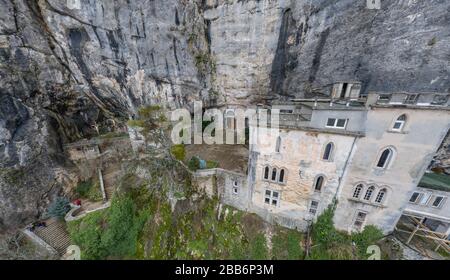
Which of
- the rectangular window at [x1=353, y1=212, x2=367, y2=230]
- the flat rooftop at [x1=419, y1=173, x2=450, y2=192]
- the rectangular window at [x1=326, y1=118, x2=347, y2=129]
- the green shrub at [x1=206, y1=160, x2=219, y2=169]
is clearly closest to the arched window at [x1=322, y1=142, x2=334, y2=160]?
the rectangular window at [x1=326, y1=118, x2=347, y2=129]

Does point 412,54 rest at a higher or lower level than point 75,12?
lower

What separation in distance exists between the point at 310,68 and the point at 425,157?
11709 mm

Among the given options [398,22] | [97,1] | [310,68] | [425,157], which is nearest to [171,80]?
[97,1]

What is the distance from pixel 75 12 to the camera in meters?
17.2

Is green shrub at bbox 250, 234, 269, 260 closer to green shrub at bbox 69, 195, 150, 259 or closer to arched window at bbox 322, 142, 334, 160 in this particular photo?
arched window at bbox 322, 142, 334, 160

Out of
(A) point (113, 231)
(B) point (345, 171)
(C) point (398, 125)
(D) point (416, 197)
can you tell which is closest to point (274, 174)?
(B) point (345, 171)

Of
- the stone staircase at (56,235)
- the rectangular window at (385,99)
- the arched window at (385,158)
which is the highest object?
the rectangular window at (385,99)

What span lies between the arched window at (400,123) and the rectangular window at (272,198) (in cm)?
850

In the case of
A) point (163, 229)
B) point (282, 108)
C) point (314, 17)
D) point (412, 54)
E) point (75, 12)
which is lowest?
point (163, 229)

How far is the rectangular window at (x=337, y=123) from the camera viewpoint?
402 inches

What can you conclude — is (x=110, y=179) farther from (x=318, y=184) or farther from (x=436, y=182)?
(x=436, y=182)

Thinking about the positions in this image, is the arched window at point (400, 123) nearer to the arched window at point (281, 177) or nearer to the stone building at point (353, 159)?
the stone building at point (353, 159)

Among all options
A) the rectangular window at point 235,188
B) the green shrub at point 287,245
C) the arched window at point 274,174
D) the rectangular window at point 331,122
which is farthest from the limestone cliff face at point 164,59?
the green shrub at point 287,245

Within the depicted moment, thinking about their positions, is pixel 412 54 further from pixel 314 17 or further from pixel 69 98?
pixel 69 98
